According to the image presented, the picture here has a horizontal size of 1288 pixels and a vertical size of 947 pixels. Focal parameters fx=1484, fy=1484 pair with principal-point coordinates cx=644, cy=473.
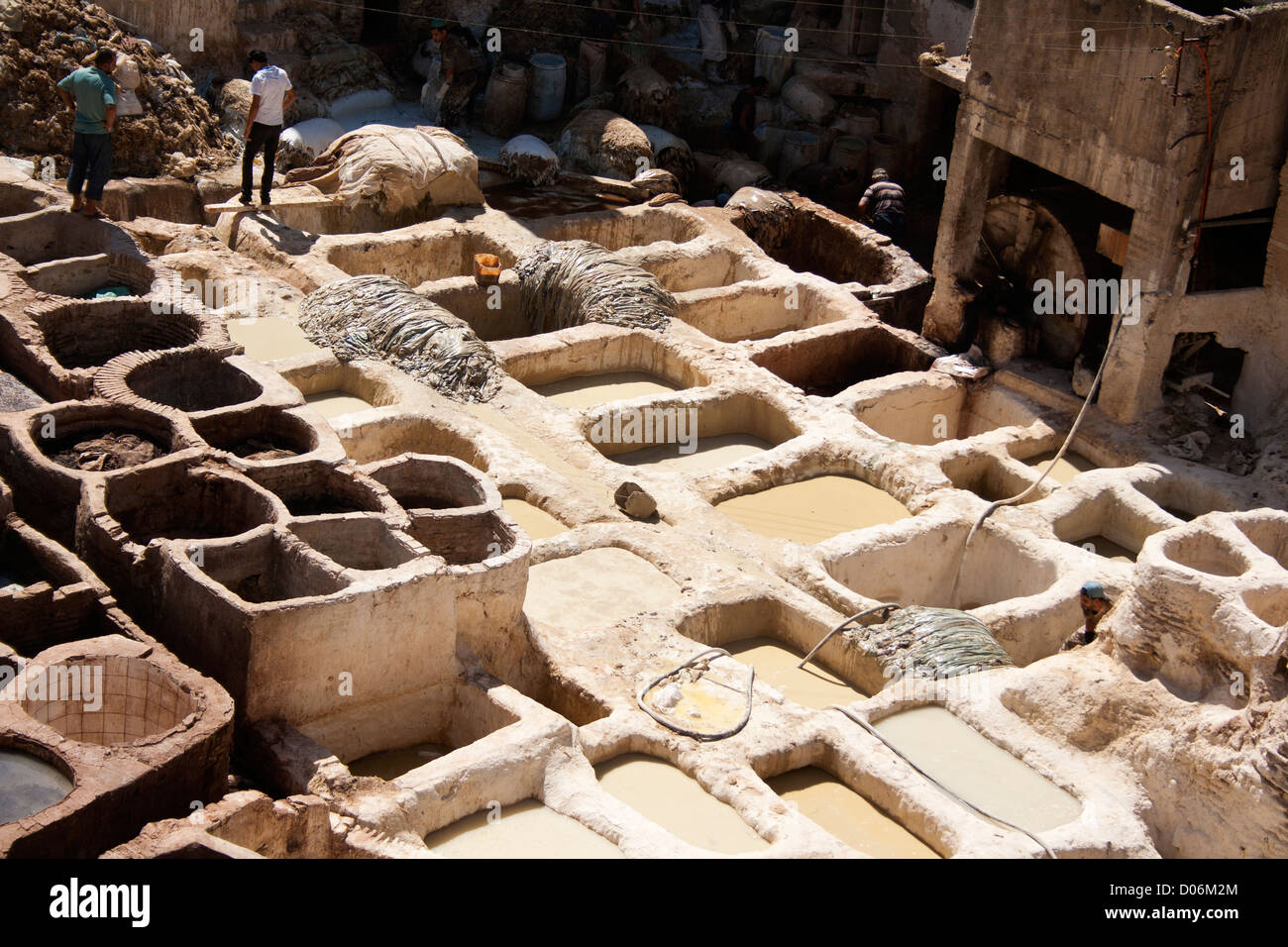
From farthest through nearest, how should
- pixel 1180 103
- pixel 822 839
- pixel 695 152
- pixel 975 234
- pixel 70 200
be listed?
pixel 695 152
pixel 975 234
pixel 70 200
pixel 1180 103
pixel 822 839

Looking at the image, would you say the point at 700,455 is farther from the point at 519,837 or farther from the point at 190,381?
the point at 519,837

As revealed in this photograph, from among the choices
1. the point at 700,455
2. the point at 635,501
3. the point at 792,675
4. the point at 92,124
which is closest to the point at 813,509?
the point at 700,455

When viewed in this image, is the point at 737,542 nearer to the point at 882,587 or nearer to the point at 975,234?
the point at 882,587

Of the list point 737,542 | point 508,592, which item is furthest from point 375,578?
point 737,542

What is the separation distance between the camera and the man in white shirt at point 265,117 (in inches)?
619

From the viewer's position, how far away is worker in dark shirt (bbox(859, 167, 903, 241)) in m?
19.8

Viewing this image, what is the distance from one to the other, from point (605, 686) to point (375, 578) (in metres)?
1.87

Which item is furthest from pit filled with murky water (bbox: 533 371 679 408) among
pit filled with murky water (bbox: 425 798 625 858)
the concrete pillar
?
pit filled with murky water (bbox: 425 798 625 858)

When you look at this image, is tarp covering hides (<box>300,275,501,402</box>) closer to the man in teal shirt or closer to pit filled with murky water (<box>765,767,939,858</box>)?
the man in teal shirt

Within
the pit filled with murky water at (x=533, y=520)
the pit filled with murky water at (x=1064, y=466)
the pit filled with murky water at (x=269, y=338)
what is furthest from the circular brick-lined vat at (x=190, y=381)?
the pit filled with murky water at (x=1064, y=466)

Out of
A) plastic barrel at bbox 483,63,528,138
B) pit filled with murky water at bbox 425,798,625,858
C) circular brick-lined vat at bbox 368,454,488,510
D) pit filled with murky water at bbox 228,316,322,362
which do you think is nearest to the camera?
pit filled with murky water at bbox 425,798,625,858

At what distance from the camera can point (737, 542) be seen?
12422 mm

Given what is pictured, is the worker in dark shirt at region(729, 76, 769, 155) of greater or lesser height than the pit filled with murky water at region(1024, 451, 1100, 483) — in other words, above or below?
above

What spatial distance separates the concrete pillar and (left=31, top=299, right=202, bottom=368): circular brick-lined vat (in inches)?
320
